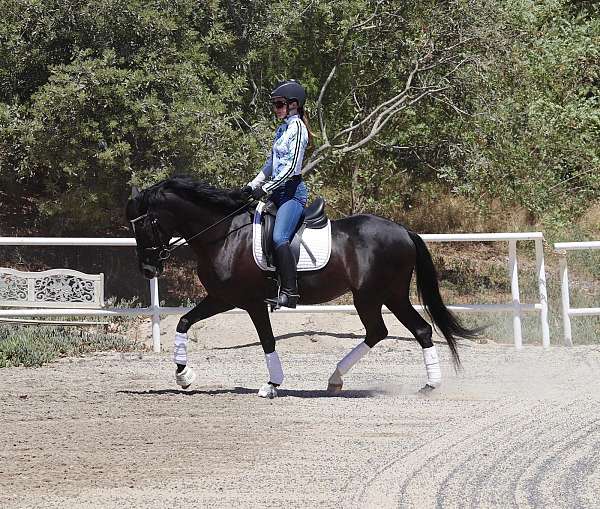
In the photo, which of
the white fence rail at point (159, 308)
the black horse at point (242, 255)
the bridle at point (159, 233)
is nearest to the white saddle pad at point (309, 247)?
the black horse at point (242, 255)

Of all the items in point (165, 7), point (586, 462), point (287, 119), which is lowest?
point (586, 462)

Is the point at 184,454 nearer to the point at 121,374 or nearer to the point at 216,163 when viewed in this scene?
the point at 121,374

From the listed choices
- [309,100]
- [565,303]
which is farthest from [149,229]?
[309,100]

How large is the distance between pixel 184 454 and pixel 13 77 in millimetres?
10554

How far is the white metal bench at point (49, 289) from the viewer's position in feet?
43.8

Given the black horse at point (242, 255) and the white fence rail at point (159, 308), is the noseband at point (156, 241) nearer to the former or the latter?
the black horse at point (242, 255)

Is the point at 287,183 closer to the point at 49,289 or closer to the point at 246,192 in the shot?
the point at 246,192

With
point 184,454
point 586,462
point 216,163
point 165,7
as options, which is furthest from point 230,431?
point 165,7

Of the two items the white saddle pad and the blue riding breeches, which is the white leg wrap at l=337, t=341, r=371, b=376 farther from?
the blue riding breeches

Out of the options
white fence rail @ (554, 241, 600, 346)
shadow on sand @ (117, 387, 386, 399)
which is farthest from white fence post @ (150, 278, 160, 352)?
white fence rail @ (554, 241, 600, 346)

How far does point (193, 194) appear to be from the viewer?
9844 millimetres

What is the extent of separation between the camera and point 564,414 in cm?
881

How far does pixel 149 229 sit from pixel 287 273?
1.37 m

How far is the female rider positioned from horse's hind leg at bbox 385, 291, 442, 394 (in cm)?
103
